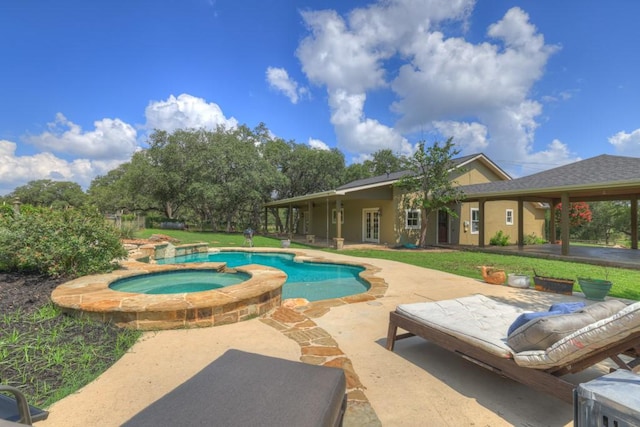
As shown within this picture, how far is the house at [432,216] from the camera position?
50.0ft

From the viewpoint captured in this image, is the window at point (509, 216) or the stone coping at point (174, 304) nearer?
the stone coping at point (174, 304)

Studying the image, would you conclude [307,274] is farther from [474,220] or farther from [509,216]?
[509,216]

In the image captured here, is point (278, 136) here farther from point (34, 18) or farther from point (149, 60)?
point (34, 18)

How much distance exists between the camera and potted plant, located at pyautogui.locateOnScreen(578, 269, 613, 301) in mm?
5281

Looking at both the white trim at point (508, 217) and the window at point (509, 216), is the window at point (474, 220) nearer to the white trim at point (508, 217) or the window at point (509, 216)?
the white trim at point (508, 217)

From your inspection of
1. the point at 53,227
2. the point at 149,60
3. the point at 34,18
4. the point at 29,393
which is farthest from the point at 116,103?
the point at 29,393

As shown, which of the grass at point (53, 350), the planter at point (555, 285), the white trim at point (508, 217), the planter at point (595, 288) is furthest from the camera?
the white trim at point (508, 217)

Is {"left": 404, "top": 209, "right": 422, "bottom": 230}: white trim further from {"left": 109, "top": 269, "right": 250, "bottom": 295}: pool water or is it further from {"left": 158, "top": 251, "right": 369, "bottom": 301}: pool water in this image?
{"left": 109, "top": 269, "right": 250, "bottom": 295}: pool water

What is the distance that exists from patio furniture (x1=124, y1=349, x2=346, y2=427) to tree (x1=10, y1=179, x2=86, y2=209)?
60.2 m

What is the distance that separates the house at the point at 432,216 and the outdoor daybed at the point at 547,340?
10809 mm

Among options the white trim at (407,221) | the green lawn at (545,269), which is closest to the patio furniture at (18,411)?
the green lawn at (545,269)

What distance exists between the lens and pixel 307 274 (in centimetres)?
912

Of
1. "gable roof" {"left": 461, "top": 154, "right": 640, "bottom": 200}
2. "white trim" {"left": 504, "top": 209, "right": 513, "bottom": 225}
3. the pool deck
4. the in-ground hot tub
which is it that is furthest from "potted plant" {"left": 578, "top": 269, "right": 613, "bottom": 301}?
"white trim" {"left": 504, "top": 209, "right": 513, "bottom": 225}

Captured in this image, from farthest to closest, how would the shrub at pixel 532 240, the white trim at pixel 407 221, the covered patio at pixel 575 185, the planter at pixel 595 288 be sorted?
the shrub at pixel 532 240, the white trim at pixel 407 221, the covered patio at pixel 575 185, the planter at pixel 595 288
